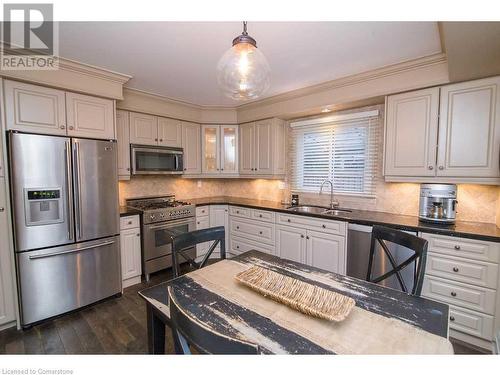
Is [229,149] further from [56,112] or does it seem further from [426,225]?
[426,225]

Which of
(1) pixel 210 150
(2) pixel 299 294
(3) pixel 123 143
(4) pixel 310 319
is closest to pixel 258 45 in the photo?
(2) pixel 299 294

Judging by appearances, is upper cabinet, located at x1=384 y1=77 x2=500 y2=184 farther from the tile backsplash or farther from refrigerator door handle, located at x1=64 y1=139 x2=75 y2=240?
refrigerator door handle, located at x1=64 y1=139 x2=75 y2=240

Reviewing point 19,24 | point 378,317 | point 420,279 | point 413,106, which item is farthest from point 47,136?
point 413,106

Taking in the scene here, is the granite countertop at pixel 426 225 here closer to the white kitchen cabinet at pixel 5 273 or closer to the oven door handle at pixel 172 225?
the oven door handle at pixel 172 225

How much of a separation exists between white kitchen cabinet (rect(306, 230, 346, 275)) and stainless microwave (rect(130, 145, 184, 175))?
7.05 feet

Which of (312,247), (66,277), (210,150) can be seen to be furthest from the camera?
(210,150)

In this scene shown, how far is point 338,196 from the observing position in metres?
3.22

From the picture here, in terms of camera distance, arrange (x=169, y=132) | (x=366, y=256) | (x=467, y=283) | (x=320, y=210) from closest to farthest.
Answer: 1. (x=467, y=283)
2. (x=366, y=256)
3. (x=320, y=210)
4. (x=169, y=132)

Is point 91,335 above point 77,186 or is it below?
below

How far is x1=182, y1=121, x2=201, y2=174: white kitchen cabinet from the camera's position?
3.72 m

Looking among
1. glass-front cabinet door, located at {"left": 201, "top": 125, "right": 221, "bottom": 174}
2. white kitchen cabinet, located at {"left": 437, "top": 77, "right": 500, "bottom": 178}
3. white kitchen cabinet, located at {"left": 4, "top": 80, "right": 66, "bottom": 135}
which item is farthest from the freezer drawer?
white kitchen cabinet, located at {"left": 437, "top": 77, "right": 500, "bottom": 178}

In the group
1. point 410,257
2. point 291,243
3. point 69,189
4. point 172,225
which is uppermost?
point 69,189

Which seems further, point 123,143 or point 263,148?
point 263,148

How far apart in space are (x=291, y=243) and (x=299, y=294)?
1893mm
